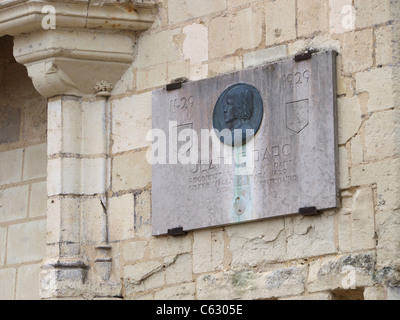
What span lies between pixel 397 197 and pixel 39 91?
2424 millimetres

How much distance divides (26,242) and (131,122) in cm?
119

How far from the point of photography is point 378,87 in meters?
6.98

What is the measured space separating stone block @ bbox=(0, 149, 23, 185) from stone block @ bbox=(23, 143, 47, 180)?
56 millimetres

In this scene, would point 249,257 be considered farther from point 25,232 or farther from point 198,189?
point 25,232

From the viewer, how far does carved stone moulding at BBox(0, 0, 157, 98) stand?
7852 mm

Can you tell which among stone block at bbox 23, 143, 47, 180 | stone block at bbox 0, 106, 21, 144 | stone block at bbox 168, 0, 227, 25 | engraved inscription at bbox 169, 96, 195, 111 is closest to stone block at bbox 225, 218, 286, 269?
engraved inscription at bbox 169, 96, 195, 111

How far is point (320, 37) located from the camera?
727 centimetres

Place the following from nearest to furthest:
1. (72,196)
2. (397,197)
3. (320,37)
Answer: (397,197)
(320,37)
(72,196)

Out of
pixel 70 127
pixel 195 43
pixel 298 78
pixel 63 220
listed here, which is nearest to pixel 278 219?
pixel 298 78

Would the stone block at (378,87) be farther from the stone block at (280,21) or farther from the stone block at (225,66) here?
the stone block at (225,66)

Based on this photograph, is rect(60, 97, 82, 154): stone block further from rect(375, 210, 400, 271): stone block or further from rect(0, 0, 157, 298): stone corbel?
rect(375, 210, 400, 271): stone block

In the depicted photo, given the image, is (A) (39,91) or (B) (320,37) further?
(A) (39,91)
